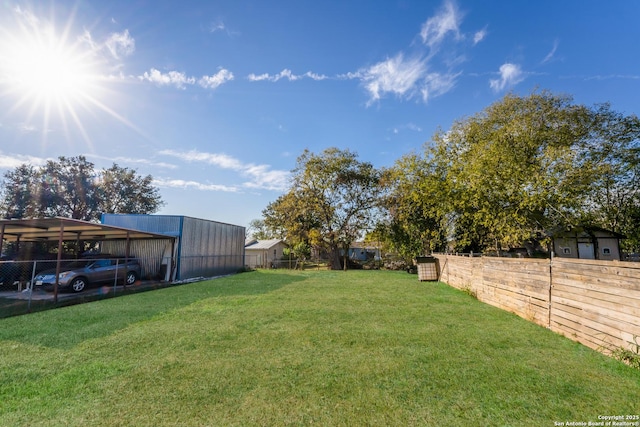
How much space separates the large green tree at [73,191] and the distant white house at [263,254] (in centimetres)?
1106

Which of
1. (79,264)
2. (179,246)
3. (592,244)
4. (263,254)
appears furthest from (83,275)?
(592,244)

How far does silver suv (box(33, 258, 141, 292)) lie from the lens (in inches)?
379

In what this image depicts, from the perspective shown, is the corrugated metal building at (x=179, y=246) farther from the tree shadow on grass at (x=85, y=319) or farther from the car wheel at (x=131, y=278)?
the tree shadow on grass at (x=85, y=319)

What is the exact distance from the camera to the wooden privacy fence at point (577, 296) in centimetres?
362

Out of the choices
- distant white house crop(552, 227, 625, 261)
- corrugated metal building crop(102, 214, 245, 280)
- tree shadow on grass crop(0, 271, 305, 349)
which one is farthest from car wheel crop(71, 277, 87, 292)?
distant white house crop(552, 227, 625, 261)

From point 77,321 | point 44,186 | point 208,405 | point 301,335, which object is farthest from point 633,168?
point 44,186

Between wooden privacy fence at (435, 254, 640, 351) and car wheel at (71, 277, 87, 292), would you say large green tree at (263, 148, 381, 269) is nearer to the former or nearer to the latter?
car wheel at (71, 277, 87, 292)

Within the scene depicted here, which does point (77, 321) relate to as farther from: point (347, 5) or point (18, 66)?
point (347, 5)

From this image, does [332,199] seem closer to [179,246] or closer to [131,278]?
[179,246]

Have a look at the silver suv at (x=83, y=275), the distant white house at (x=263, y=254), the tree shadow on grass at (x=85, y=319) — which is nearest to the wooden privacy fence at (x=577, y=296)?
the tree shadow on grass at (x=85, y=319)

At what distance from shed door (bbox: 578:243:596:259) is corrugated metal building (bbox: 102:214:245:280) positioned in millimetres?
23006

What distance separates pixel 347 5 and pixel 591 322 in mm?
9712

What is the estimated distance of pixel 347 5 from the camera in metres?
8.37

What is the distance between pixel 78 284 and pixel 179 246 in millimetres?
4521
